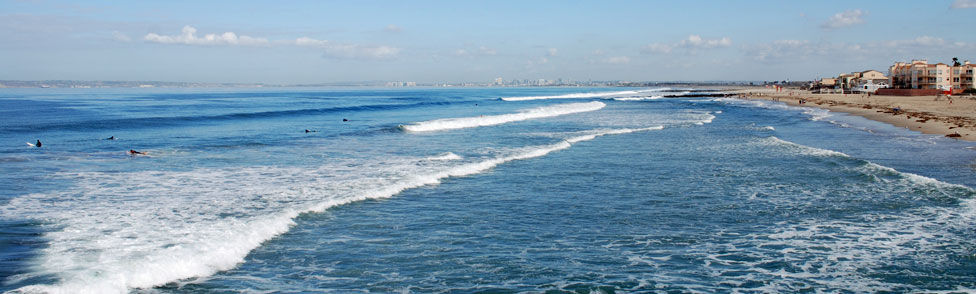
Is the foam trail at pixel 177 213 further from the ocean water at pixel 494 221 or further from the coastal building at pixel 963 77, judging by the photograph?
the coastal building at pixel 963 77

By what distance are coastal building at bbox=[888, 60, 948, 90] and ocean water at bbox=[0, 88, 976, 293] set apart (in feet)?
291

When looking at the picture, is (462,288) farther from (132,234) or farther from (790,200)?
(790,200)

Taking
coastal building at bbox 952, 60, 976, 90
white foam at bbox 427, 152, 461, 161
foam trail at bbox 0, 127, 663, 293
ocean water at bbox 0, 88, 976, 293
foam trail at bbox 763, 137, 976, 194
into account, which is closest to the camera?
ocean water at bbox 0, 88, 976, 293

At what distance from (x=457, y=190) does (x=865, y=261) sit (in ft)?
28.1

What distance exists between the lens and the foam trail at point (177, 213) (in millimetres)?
8594

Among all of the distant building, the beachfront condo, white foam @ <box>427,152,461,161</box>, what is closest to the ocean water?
white foam @ <box>427,152,461,161</box>

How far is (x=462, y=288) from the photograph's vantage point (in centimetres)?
789

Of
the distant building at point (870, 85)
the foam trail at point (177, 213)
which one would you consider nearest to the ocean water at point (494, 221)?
the foam trail at point (177, 213)

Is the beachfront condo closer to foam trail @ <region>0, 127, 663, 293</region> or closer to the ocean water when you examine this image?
the ocean water

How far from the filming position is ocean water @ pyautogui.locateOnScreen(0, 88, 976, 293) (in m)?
8.28

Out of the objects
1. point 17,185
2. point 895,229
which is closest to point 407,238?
point 895,229

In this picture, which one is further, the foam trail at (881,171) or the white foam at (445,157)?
the white foam at (445,157)

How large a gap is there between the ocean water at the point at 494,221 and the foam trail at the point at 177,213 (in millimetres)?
51

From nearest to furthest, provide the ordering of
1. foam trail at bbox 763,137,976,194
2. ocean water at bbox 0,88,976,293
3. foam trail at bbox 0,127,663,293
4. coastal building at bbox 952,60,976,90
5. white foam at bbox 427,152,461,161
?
1. ocean water at bbox 0,88,976,293
2. foam trail at bbox 0,127,663,293
3. foam trail at bbox 763,137,976,194
4. white foam at bbox 427,152,461,161
5. coastal building at bbox 952,60,976,90
